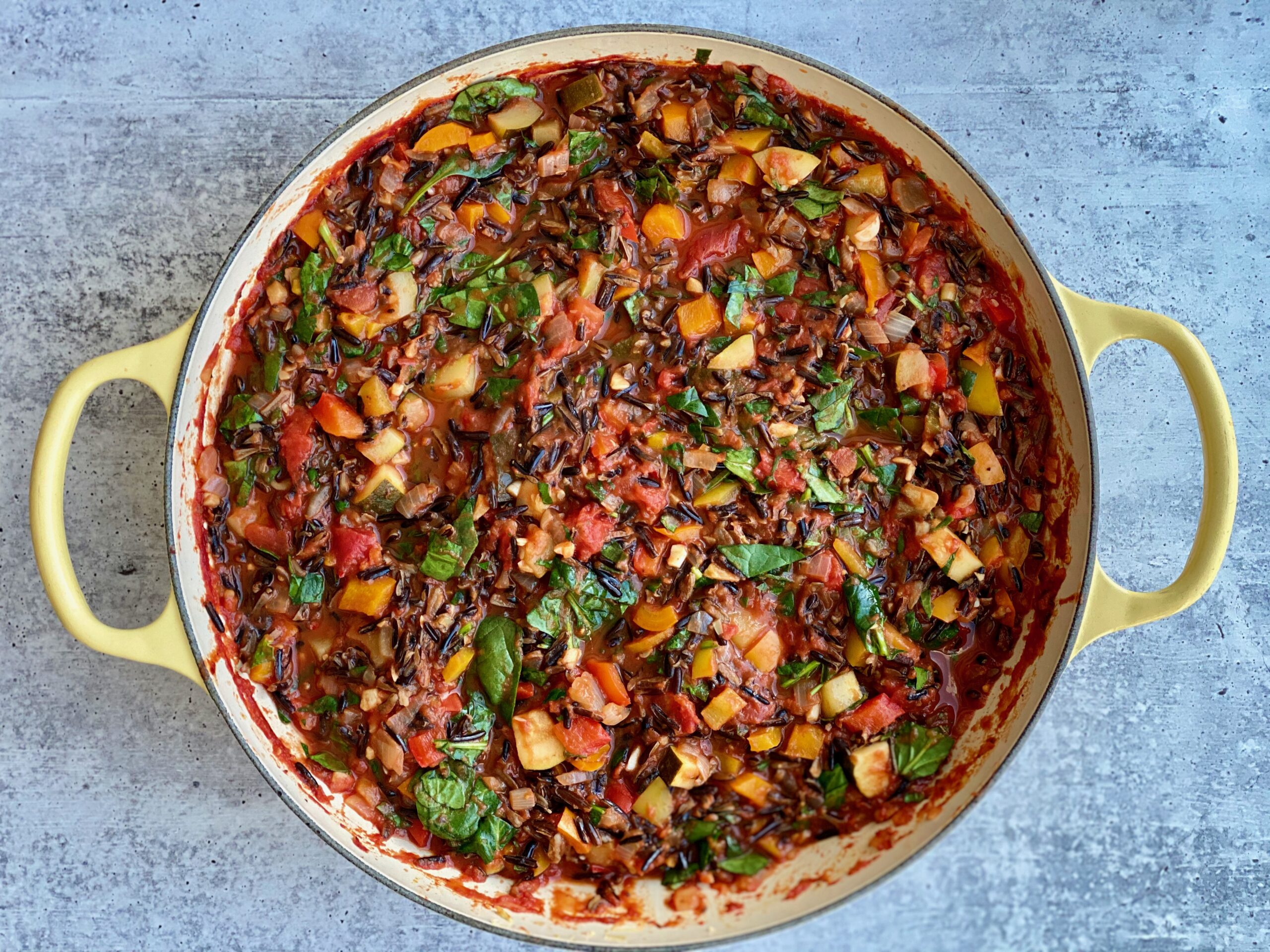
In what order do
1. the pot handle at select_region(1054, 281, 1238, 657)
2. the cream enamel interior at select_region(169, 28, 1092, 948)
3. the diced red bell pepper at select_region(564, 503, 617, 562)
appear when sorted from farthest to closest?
the diced red bell pepper at select_region(564, 503, 617, 562)
the cream enamel interior at select_region(169, 28, 1092, 948)
the pot handle at select_region(1054, 281, 1238, 657)

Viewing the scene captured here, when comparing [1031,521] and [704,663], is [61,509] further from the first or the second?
[1031,521]

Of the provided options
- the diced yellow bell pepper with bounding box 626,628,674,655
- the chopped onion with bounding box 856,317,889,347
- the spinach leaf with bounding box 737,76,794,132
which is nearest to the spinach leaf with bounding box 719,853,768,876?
the diced yellow bell pepper with bounding box 626,628,674,655

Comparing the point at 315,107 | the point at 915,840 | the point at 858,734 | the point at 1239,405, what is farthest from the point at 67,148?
the point at 1239,405

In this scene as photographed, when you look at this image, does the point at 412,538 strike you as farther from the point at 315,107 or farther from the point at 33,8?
the point at 33,8

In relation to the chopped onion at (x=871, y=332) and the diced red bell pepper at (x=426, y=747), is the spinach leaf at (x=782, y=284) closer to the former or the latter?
the chopped onion at (x=871, y=332)

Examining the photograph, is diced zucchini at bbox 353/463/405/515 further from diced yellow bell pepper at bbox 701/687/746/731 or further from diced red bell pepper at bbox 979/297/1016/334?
diced red bell pepper at bbox 979/297/1016/334

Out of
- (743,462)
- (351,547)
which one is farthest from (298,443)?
(743,462)
